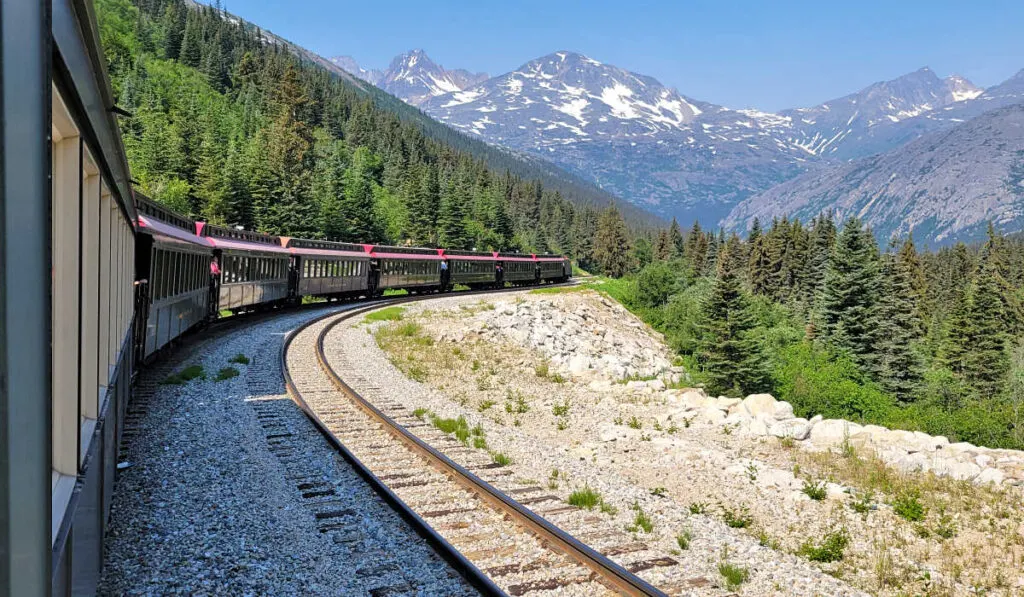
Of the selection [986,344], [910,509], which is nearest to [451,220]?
[986,344]

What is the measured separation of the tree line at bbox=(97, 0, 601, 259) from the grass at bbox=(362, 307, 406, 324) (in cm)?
3384

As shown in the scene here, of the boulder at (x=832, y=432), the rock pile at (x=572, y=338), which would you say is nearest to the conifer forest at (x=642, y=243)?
the rock pile at (x=572, y=338)

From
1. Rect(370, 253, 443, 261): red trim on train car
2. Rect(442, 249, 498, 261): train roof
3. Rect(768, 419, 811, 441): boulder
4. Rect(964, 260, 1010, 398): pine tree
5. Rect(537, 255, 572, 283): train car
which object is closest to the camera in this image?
Rect(768, 419, 811, 441): boulder

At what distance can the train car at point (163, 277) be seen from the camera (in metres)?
11.3

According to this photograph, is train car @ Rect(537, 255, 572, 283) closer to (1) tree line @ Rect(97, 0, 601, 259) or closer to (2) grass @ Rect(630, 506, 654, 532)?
(1) tree line @ Rect(97, 0, 601, 259)

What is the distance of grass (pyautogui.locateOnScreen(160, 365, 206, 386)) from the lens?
13.9m

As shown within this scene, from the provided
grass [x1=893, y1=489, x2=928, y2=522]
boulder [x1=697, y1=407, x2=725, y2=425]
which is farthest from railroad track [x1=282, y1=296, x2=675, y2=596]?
boulder [x1=697, y1=407, x2=725, y2=425]

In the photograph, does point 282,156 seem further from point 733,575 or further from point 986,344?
point 733,575

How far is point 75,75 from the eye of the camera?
100 inches

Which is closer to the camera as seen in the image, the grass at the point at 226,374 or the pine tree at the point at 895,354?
the grass at the point at 226,374

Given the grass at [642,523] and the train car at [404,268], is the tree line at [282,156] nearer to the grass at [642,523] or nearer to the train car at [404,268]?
the train car at [404,268]

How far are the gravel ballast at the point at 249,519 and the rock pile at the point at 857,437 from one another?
8.16m

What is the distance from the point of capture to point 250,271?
25297mm

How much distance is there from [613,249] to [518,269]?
51412 millimetres
